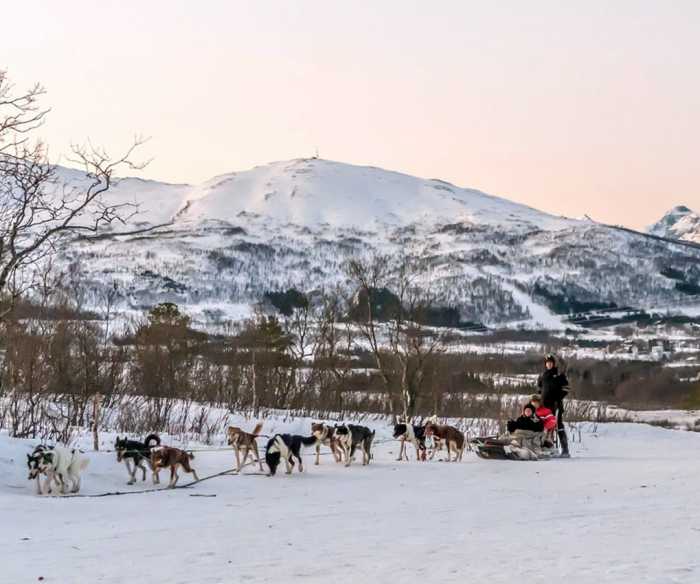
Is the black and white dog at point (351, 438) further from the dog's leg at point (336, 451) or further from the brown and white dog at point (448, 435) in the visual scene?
the brown and white dog at point (448, 435)

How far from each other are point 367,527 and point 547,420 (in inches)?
368

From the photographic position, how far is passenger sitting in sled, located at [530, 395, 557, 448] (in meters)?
18.8

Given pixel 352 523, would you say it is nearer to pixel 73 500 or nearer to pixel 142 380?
pixel 73 500

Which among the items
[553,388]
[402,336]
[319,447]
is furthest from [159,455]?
[402,336]

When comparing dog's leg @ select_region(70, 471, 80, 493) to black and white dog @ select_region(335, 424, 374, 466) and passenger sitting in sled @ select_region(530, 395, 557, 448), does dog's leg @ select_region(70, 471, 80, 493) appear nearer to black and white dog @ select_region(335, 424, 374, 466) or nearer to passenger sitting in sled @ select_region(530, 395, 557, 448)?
black and white dog @ select_region(335, 424, 374, 466)

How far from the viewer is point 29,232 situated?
A: 1606cm

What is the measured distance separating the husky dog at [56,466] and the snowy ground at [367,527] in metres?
0.35

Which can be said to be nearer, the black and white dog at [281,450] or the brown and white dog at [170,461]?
the brown and white dog at [170,461]

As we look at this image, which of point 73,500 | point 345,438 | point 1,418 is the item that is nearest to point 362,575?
point 73,500

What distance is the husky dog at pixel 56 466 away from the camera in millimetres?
12750

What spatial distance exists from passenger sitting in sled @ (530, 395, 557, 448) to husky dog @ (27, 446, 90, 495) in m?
9.13

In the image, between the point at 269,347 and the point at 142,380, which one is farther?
the point at 269,347

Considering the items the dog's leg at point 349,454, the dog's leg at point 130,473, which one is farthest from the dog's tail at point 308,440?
the dog's leg at point 130,473

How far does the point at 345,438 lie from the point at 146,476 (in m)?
Answer: 3.70
